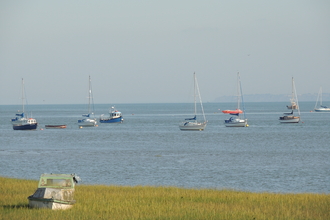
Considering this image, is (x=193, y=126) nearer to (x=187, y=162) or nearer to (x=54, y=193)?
(x=187, y=162)

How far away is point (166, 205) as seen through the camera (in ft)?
78.1

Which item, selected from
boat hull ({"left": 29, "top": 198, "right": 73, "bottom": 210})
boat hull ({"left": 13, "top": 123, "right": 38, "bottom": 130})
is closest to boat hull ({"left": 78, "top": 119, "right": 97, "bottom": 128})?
boat hull ({"left": 13, "top": 123, "right": 38, "bottom": 130})

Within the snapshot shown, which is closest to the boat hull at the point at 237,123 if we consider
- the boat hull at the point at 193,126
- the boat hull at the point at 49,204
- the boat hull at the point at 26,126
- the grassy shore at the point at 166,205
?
the boat hull at the point at 193,126

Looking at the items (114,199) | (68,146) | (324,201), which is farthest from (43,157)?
(324,201)

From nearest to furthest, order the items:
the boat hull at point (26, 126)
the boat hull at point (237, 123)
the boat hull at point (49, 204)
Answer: the boat hull at point (49, 204)
the boat hull at point (26, 126)
the boat hull at point (237, 123)

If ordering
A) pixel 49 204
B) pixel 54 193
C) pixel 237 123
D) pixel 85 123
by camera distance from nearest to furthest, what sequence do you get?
pixel 49 204
pixel 54 193
pixel 237 123
pixel 85 123

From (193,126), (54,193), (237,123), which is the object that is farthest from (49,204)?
(237,123)

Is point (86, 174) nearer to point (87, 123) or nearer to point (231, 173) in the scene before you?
point (231, 173)

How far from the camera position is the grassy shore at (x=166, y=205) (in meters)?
20.9

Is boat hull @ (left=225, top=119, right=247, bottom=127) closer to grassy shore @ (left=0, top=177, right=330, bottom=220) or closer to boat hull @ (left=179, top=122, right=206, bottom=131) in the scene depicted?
boat hull @ (left=179, top=122, right=206, bottom=131)

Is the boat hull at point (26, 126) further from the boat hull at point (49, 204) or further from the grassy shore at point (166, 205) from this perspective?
the boat hull at point (49, 204)

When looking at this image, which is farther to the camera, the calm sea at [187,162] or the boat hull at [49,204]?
the calm sea at [187,162]

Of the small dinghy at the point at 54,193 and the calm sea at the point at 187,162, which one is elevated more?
the small dinghy at the point at 54,193

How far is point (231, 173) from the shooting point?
47.0 m
